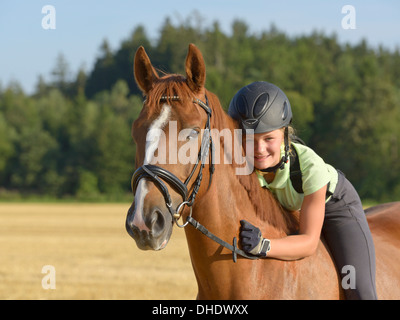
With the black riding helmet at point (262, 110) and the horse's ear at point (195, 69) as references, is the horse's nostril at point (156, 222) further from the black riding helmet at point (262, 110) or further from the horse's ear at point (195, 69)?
the black riding helmet at point (262, 110)

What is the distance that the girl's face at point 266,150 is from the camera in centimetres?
388

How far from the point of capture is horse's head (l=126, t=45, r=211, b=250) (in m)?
3.13

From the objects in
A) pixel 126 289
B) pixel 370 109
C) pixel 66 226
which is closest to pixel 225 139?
pixel 126 289

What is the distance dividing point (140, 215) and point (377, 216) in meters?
3.09

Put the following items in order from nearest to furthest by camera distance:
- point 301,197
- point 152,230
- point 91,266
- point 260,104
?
point 152,230, point 260,104, point 301,197, point 91,266

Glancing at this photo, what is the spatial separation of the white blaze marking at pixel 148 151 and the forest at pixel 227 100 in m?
45.2

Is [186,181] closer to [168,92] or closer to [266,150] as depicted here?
[168,92]

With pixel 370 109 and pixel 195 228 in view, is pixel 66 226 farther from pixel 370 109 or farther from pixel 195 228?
A: pixel 370 109

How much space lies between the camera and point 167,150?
3271mm

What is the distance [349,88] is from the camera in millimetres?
77062

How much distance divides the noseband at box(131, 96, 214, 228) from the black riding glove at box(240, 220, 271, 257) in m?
0.44

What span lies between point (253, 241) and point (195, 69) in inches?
45.8

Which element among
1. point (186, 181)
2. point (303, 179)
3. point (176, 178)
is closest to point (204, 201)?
→ point (186, 181)

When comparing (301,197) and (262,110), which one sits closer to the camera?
(262,110)
